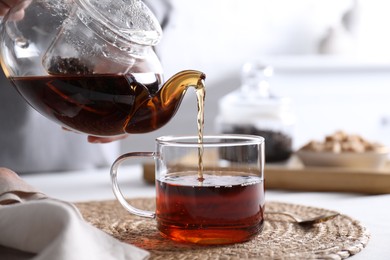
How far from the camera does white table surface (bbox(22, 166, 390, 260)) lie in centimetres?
87

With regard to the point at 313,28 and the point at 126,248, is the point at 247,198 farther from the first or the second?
the point at 313,28

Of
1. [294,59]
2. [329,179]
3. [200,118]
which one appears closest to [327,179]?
[329,179]

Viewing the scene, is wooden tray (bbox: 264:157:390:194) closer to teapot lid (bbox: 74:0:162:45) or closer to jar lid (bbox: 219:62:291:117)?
jar lid (bbox: 219:62:291:117)

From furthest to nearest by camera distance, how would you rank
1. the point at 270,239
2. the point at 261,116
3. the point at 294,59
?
the point at 294,59
the point at 261,116
the point at 270,239

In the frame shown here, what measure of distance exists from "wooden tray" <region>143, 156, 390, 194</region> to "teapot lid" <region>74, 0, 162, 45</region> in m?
0.52

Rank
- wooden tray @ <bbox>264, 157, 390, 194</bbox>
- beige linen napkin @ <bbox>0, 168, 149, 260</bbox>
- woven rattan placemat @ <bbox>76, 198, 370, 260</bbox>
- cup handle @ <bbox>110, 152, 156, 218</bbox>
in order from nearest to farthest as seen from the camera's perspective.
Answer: beige linen napkin @ <bbox>0, 168, 149, 260</bbox> → woven rattan placemat @ <bbox>76, 198, 370, 260</bbox> → cup handle @ <bbox>110, 152, 156, 218</bbox> → wooden tray @ <bbox>264, 157, 390, 194</bbox>

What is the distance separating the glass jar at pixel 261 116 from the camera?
1.54 m

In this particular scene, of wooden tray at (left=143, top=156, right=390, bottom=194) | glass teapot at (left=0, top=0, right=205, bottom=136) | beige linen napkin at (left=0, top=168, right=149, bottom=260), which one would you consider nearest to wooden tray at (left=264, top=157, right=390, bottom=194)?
wooden tray at (left=143, top=156, right=390, bottom=194)

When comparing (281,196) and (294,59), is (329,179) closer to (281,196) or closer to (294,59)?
(281,196)

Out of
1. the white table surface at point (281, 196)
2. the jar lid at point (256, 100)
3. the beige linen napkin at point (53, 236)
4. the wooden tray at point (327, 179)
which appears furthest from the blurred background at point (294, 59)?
the beige linen napkin at point (53, 236)

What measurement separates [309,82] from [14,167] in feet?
5.28

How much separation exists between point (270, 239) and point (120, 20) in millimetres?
317

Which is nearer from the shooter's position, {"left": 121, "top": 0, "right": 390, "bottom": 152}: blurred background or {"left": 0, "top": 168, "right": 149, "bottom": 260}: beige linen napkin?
{"left": 0, "top": 168, "right": 149, "bottom": 260}: beige linen napkin

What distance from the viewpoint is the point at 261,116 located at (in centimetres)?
162
